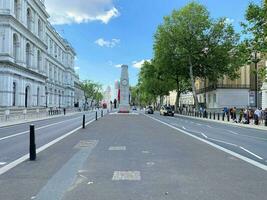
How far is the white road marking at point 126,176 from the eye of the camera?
28.8 feet

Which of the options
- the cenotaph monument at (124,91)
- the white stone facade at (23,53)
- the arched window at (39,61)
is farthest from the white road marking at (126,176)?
the cenotaph monument at (124,91)

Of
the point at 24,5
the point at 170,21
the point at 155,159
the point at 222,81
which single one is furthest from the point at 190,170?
the point at 222,81

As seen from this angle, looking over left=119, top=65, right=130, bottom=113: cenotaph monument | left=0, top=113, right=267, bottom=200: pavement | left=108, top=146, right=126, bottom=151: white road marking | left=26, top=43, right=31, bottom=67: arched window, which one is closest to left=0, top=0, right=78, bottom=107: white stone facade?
left=26, top=43, right=31, bottom=67: arched window

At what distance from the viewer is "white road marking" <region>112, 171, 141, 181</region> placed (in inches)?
346

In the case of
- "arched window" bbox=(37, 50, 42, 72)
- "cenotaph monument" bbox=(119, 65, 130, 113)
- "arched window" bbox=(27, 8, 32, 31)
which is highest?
"arched window" bbox=(27, 8, 32, 31)

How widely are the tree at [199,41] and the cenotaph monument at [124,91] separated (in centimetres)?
1445

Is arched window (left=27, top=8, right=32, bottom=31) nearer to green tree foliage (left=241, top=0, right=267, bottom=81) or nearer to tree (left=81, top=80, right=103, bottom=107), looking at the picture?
green tree foliage (left=241, top=0, right=267, bottom=81)

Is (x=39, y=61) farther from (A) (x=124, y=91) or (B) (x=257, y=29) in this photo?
(B) (x=257, y=29)

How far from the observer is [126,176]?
30.0 ft

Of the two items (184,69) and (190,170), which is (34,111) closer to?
(184,69)

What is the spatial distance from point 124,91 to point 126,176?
73885mm

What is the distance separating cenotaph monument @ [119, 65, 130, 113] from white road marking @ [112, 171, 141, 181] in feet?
235

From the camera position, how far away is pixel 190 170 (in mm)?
10031

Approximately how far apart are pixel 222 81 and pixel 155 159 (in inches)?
2852
